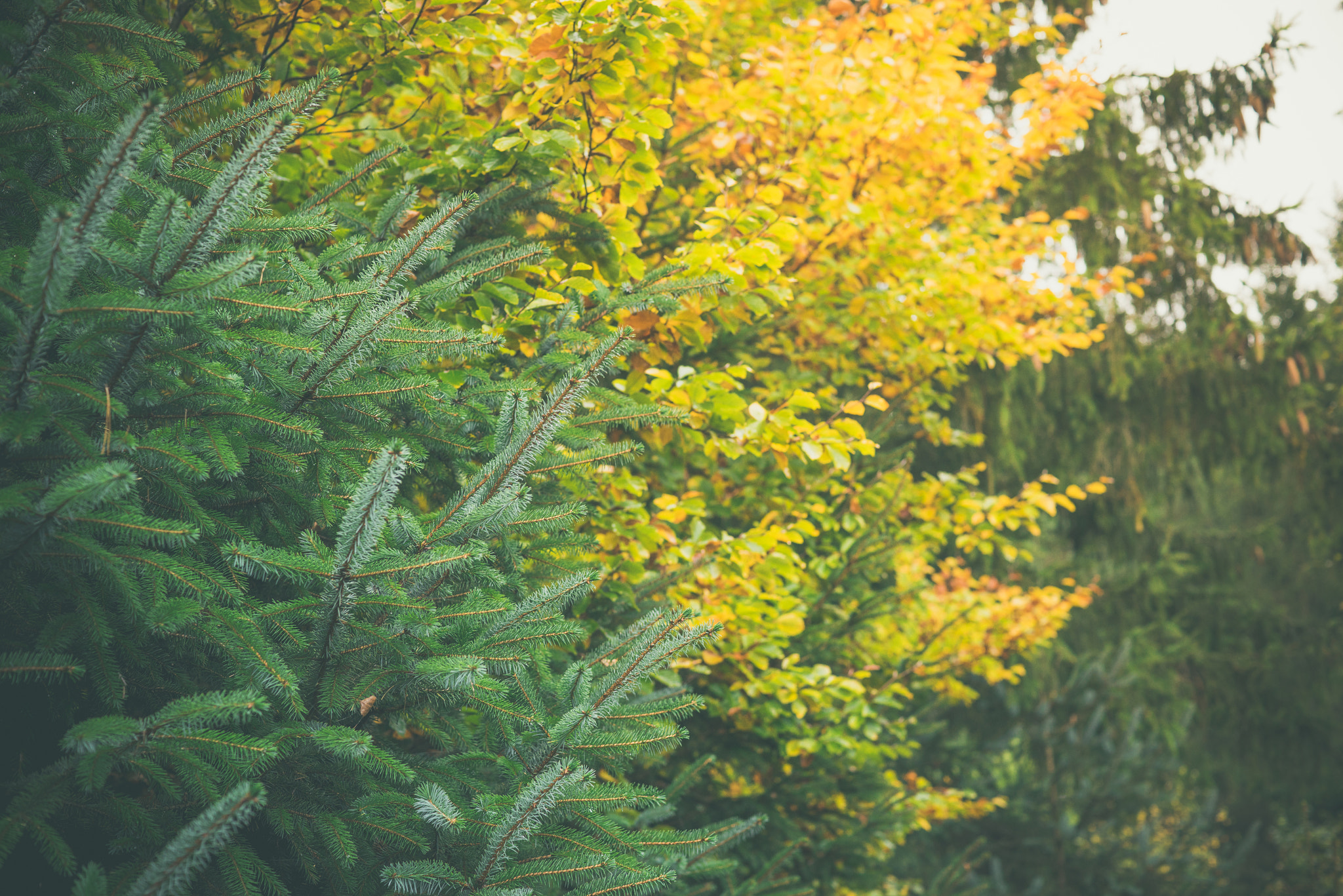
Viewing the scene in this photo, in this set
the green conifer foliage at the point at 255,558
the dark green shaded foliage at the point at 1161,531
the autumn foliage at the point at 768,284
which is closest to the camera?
the green conifer foliage at the point at 255,558

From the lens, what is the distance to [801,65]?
3.74 m

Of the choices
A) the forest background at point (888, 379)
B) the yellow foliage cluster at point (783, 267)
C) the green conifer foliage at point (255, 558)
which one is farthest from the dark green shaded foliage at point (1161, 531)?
the green conifer foliage at point (255, 558)

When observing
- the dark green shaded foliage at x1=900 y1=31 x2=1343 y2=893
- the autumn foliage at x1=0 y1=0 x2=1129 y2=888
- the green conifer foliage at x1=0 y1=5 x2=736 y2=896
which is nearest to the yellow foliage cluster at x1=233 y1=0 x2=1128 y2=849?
the autumn foliage at x1=0 y1=0 x2=1129 y2=888

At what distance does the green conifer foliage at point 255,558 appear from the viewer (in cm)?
116

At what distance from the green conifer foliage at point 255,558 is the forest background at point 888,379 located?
Result: 31 centimetres

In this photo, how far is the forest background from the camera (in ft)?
8.35

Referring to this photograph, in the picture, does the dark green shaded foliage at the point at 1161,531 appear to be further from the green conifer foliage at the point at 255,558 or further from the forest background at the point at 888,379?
the green conifer foliage at the point at 255,558

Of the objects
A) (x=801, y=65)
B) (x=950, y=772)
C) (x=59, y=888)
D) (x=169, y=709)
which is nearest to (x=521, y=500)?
(x=169, y=709)

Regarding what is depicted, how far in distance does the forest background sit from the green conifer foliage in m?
0.31

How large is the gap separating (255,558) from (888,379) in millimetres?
3825

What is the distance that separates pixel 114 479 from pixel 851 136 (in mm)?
3757

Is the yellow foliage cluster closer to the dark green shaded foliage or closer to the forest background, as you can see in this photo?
the forest background

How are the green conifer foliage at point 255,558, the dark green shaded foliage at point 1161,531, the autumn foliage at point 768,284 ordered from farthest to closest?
the dark green shaded foliage at point 1161,531, the autumn foliage at point 768,284, the green conifer foliage at point 255,558

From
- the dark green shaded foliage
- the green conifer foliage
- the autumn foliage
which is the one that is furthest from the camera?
the dark green shaded foliage
